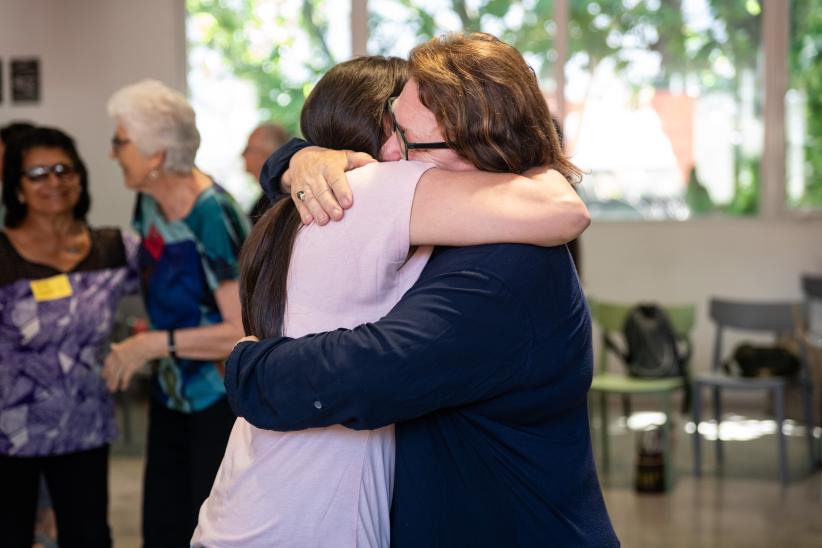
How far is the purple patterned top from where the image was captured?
3.18 meters

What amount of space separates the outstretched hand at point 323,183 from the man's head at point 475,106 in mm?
112

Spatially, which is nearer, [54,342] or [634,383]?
[54,342]

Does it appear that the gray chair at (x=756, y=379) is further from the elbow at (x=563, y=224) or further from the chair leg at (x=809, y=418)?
the elbow at (x=563, y=224)

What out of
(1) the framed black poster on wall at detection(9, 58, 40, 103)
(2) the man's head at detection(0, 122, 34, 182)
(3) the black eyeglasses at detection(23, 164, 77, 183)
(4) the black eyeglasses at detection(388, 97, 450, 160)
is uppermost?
(1) the framed black poster on wall at detection(9, 58, 40, 103)

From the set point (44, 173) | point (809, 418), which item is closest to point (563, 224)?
point (44, 173)

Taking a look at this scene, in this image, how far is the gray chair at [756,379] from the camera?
19.2 ft

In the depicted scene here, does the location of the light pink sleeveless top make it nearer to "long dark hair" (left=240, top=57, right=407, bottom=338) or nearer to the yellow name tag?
"long dark hair" (left=240, top=57, right=407, bottom=338)

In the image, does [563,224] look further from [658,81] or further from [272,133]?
[658,81]

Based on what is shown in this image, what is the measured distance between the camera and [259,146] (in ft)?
18.2

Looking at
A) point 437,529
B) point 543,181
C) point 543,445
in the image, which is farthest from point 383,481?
point 543,181

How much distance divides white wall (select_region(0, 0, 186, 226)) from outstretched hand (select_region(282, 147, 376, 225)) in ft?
23.3

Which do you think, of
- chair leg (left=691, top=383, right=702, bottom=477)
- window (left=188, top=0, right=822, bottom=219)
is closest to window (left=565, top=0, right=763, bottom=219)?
window (left=188, top=0, right=822, bottom=219)

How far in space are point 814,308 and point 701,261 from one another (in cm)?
80

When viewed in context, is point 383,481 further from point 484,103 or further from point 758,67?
point 758,67
